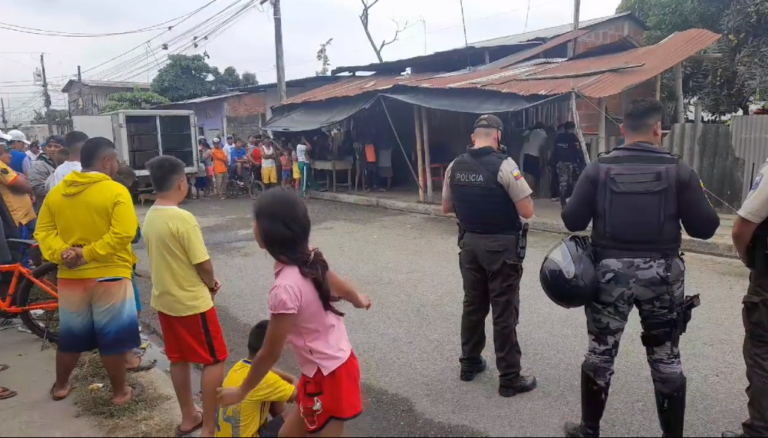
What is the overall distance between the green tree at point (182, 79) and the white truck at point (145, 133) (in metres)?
14.2

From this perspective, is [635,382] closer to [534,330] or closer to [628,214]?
[534,330]

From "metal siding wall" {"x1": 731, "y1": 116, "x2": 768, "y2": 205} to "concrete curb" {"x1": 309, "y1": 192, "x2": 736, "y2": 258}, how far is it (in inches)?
84.1

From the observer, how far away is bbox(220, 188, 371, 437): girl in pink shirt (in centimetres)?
215

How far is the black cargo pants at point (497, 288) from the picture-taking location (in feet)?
11.4

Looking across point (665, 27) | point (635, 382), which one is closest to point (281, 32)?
point (665, 27)

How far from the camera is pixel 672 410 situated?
2736 millimetres

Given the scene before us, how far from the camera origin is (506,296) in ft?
11.4

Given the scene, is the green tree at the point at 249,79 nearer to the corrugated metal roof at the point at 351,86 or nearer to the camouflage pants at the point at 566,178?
the corrugated metal roof at the point at 351,86

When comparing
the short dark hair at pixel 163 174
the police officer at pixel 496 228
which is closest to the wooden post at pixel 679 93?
the police officer at pixel 496 228

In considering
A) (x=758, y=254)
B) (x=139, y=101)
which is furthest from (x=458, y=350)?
(x=139, y=101)

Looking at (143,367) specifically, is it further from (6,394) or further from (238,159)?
(238,159)

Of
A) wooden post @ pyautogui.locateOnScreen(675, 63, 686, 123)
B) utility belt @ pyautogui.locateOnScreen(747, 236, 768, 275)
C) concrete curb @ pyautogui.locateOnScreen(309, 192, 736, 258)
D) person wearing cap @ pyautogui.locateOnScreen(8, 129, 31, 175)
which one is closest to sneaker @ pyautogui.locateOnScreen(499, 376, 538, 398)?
utility belt @ pyautogui.locateOnScreen(747, 236, 768, 275)

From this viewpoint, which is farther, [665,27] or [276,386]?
[665,27]

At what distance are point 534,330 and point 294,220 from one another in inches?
124
